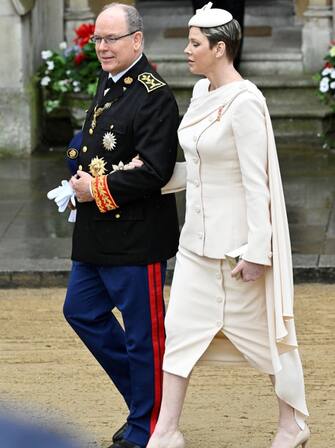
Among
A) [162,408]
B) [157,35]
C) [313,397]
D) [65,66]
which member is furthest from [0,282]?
[157,35]

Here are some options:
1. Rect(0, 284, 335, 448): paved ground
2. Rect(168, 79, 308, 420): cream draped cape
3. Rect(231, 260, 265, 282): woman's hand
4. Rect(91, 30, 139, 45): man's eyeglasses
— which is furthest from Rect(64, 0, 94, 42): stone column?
Rect(231, 260, 265, 282): woman's hand

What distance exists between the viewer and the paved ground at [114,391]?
6.04 m

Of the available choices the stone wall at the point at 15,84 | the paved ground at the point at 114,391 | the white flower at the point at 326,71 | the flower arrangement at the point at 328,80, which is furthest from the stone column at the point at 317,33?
the paved ground at the point at 114,391

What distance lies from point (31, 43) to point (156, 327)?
23.3 ft

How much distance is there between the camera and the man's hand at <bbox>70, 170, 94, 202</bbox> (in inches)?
216

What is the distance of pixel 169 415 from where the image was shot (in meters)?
5.47

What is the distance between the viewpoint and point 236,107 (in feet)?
17.1

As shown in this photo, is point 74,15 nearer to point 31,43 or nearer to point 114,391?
point 31,43

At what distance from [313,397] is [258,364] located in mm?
1131

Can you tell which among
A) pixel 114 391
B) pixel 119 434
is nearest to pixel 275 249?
pixel 119 434

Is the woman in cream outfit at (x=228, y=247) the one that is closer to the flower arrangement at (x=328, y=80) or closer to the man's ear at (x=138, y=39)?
the man's ear at (x=138, y=39)

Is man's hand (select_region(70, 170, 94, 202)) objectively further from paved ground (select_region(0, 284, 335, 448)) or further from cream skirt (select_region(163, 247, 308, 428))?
paved ground (select_region(0, 284, 335, 448))

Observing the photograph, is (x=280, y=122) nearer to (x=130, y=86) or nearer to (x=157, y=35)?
(x=157, y=35)

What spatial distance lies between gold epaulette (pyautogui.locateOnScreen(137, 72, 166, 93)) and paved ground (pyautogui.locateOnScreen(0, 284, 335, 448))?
53.5 inches
